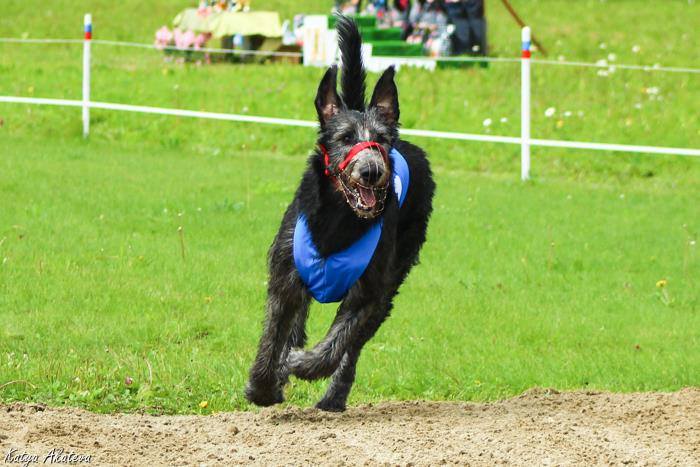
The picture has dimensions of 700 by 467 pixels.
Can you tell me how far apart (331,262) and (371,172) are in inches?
24.3

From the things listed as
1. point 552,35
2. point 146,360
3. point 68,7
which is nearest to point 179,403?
point 146,360

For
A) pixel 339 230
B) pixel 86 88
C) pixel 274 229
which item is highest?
pixel 86 88

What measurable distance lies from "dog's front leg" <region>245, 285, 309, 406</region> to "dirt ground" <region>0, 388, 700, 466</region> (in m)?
0.12

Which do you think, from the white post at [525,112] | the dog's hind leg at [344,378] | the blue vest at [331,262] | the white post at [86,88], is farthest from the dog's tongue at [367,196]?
the white post at [86,88]

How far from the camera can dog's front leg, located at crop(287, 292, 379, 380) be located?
20.1ft

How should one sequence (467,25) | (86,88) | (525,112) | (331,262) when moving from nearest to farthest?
(331,262)
(525,112)
(86,88)
(467,25)

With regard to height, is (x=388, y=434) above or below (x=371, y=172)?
below

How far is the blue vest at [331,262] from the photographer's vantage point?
612 cm

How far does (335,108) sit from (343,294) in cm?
95

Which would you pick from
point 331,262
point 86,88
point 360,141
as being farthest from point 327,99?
point 86,88

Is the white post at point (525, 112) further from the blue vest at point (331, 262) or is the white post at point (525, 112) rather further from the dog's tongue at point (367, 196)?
the dog's tongue at point (367, 196)

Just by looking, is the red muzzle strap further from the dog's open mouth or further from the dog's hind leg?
the dog's hind leg

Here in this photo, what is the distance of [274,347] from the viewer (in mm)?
6352

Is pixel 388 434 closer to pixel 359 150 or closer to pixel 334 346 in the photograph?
pixel 334 346
